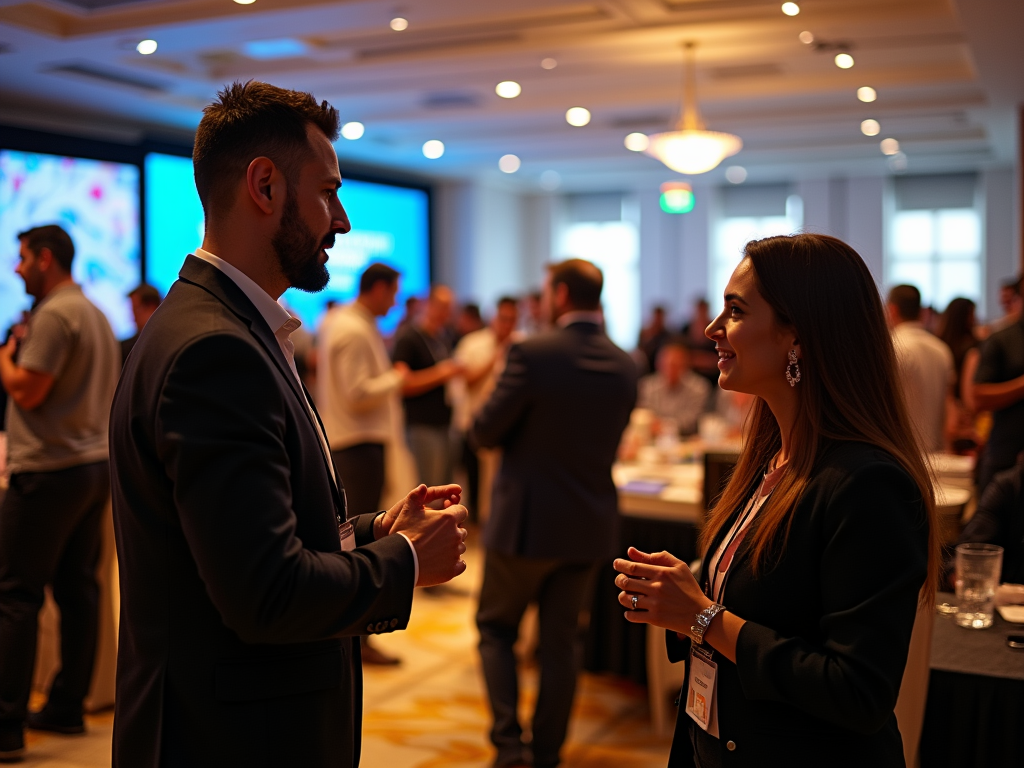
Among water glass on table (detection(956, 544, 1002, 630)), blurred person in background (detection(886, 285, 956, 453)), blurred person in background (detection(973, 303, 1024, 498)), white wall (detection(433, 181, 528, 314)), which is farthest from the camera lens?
white wall (detection(433, 181, 528, 314))

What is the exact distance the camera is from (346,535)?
4.81ft

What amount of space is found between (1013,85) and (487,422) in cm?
551

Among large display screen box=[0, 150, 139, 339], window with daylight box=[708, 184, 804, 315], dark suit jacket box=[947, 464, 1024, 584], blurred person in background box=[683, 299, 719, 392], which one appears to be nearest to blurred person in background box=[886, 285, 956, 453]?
dark suit jacket box=[947, 464, 1024, 584]

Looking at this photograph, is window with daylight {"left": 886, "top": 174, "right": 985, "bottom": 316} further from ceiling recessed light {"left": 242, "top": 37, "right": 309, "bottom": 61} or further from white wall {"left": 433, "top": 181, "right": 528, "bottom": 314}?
ceiling recessed light {"left": 242, "top": 37, "right": 309, "bottom": 61}

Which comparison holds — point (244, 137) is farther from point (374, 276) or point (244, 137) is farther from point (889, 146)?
point (889, 146)

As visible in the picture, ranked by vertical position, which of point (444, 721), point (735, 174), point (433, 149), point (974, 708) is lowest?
point (444, 721)

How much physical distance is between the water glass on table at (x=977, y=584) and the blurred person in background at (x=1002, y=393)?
1.94 meters

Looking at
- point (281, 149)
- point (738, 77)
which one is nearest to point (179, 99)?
point (738, 77)

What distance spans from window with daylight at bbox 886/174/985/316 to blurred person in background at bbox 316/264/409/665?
32.8 feet

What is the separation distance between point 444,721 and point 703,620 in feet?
8.26

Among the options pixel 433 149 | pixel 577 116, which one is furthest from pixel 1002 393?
pixel 433 149

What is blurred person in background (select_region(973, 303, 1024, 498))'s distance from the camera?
4066mm

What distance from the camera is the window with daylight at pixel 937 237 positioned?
12414 millimetres

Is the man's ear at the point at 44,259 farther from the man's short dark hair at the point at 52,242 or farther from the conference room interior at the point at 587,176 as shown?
the conference room interior at the point at 587,176
